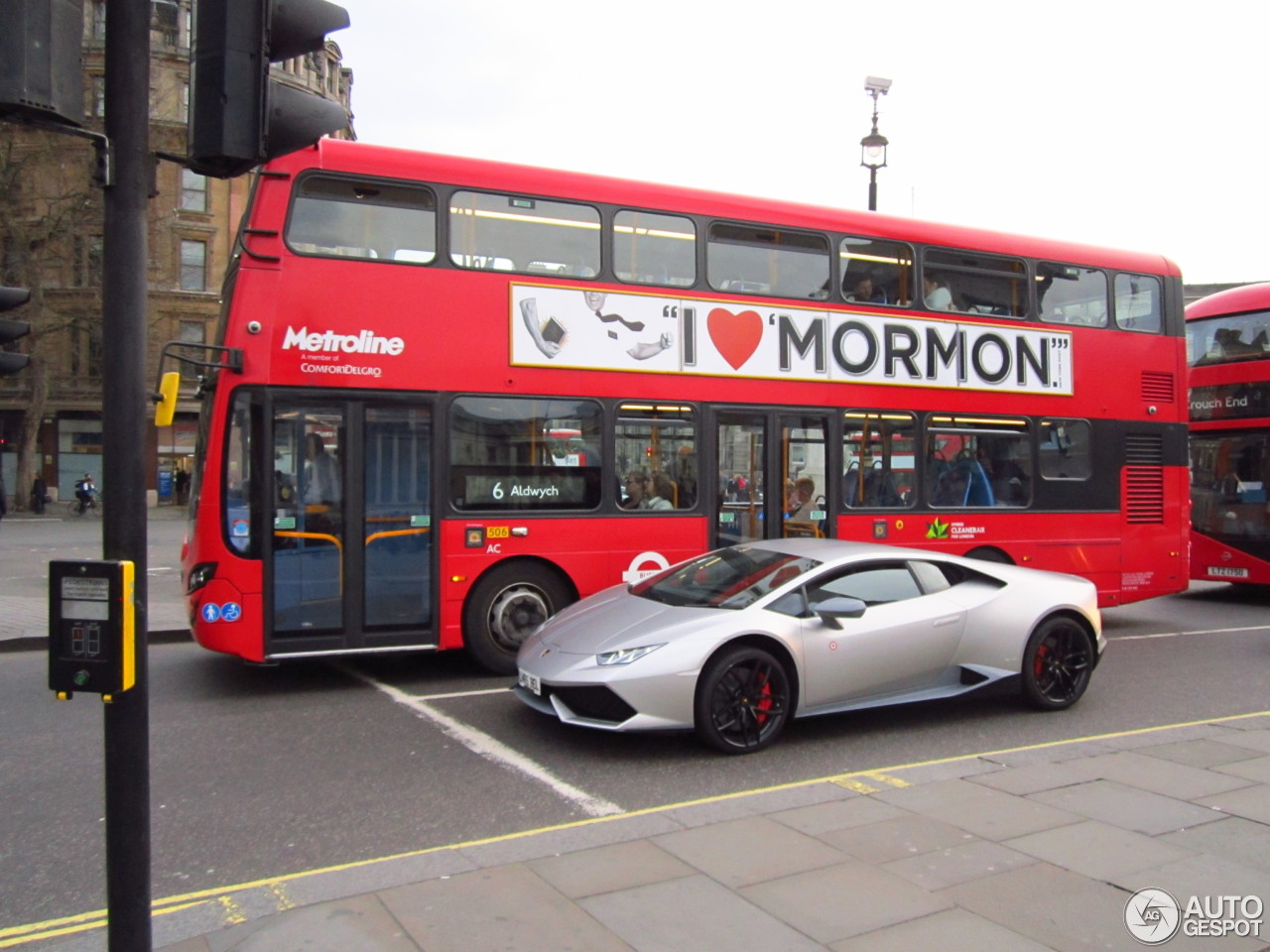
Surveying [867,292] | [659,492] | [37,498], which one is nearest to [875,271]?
[867,292]

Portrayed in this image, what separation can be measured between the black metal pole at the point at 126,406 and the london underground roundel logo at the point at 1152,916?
347 cm

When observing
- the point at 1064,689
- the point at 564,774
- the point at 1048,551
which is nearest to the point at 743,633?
the point at 564,774

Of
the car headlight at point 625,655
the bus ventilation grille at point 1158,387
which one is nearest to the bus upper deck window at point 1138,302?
the bus ventilation grille at point 1158,387

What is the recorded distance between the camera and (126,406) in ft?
9.90

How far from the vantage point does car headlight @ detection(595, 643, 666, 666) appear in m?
6.28

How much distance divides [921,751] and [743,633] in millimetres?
1431

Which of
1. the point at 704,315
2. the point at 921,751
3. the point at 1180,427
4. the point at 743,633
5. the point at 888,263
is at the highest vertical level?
the point at 888,263

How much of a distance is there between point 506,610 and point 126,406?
19.9ft

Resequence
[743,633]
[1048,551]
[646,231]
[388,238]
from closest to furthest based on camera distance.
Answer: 1. [743,633]
2. [388,238]
3. [646,231]
4. [1048,551]

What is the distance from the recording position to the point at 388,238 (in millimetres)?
8445

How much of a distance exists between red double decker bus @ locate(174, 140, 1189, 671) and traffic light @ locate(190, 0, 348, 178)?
5015 mm

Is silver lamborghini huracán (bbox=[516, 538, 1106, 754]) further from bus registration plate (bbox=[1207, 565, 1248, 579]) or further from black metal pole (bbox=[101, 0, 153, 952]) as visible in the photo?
bus registration plate (bbox=[1207, 565, 1248, 579])

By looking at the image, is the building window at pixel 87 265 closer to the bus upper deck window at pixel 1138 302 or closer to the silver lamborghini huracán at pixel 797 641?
the bus upper deck window at pixel 1138 302

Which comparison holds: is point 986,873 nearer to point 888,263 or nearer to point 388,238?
point 388,238
